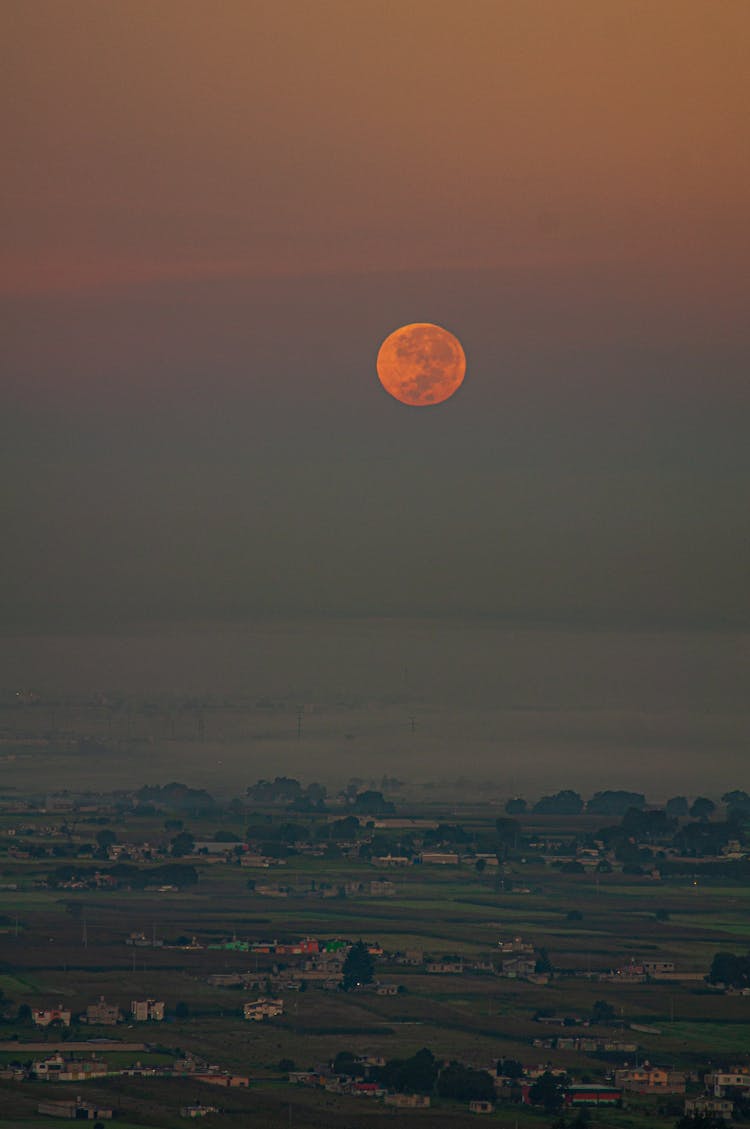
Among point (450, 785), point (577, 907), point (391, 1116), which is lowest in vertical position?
point (391, 1116)

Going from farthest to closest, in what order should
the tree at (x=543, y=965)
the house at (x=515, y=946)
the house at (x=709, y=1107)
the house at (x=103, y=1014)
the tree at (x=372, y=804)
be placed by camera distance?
1. the tree at (x=372, y=804)
2. the house at (x=515, y=946)
3. the tree at (x=543, y=965)
4. the house at (x=103, y=1014)
5. the house at (x=709, y=1107)

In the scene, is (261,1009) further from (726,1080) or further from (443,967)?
(726,1080)

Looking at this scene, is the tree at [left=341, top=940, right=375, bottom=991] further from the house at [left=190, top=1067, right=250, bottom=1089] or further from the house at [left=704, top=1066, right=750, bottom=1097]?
the house at [left=704, top=1066, right=750, bottom=1097]

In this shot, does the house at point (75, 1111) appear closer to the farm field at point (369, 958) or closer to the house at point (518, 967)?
the farm field at point (369, 958)

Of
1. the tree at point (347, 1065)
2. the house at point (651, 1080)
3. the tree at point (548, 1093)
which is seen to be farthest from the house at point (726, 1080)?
the tree at point (347, 1065)

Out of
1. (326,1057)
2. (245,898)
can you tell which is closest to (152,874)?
(245,898)

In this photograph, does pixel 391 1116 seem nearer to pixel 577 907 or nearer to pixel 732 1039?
pixel 732 1039
